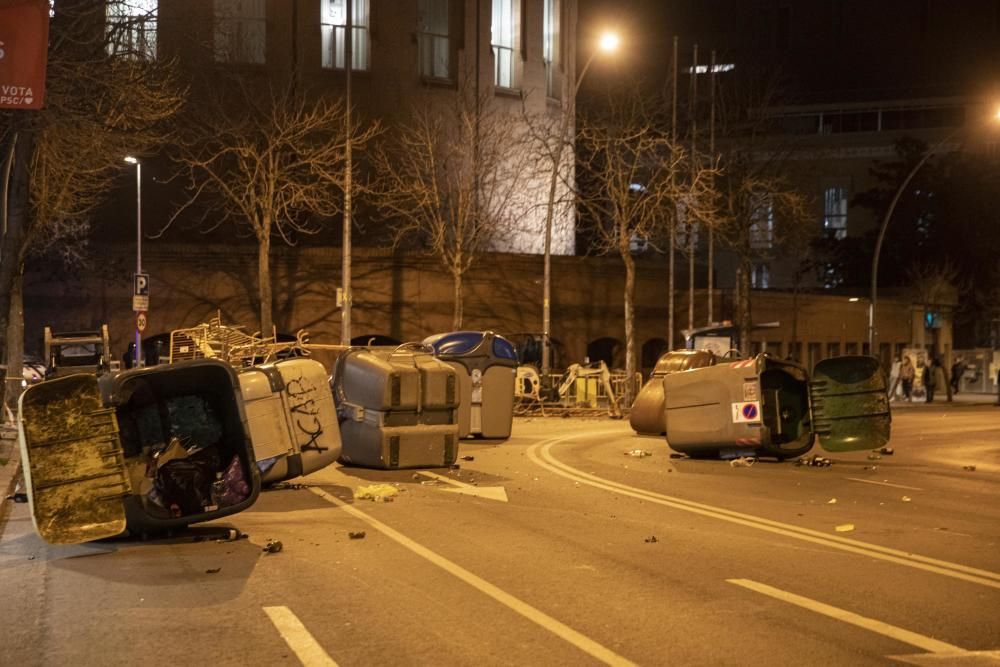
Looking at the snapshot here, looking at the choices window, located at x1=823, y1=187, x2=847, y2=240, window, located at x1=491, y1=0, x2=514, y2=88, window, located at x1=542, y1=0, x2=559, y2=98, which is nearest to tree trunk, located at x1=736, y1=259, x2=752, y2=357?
window, located at x1=542, y1=0, x2=559, y2=98

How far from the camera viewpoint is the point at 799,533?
11.3 m

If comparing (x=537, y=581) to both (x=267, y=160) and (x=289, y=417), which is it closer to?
(x=289, y=417)

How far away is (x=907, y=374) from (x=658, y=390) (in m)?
25.5

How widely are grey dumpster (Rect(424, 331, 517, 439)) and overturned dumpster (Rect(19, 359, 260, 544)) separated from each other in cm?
1006

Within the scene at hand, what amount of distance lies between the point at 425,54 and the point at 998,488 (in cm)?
3476

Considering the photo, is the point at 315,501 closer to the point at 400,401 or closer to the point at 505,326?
the point at 400,401

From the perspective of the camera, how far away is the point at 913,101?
88.8 m

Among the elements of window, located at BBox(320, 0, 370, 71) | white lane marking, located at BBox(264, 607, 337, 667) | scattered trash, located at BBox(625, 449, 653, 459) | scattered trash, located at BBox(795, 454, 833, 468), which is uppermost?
window, located at BBox(320, 0, 370, 71)

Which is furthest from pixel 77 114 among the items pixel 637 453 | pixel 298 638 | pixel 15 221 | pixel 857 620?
pixel 857 620

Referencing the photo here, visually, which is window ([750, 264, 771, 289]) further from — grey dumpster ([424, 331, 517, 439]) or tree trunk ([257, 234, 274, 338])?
grey dumpster ([424, 331, 517, 439])

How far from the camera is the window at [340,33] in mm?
44281

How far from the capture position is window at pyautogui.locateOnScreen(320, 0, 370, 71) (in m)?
44.3

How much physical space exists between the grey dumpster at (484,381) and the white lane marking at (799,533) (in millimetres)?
4283

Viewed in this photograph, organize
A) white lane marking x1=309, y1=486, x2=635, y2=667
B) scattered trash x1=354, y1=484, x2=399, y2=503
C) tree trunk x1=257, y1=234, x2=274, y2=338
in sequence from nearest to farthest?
white lane marking x1=309, y1=486, x2=635, y2=667 < scattered trash x1=354, y1=484, x2=399, y2=503 < tree trunk x1=257, y1=234, x2=274, y2=338
